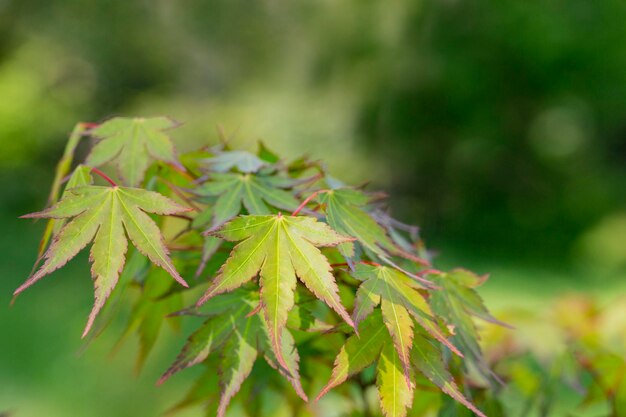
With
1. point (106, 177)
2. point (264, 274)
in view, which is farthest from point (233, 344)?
point (106, 177)

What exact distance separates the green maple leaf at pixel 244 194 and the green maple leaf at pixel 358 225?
0.19ft

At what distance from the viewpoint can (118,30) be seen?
682 centimetres

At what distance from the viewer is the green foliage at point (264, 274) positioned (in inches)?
25.5

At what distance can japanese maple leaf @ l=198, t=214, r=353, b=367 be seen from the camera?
63cm

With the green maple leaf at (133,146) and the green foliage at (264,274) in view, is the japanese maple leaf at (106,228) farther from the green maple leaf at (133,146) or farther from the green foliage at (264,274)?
the green maple leaf at (133,146)

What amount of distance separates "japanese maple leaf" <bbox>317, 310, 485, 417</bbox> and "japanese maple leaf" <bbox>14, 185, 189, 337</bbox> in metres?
0.17

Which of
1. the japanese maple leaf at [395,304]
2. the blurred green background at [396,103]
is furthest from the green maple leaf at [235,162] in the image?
the blurred green background at [396,103]

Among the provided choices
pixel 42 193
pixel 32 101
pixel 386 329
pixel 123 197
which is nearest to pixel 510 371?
pixel 386 329

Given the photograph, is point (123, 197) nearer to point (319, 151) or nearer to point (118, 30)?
point (319, 151)

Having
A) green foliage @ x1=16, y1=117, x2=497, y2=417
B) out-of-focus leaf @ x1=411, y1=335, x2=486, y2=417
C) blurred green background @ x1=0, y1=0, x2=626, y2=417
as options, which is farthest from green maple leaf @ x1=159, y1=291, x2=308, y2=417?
blurred green background @ x1=0, y1=0, x2=626, y2=417

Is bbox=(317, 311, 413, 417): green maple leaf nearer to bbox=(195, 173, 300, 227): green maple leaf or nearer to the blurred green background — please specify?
bbox=(195, 173, 300, 227): green maple leaf

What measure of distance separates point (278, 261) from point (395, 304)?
0.39ft

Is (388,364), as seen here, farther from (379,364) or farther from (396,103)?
(396,103)

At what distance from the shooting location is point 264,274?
0.64 metres
